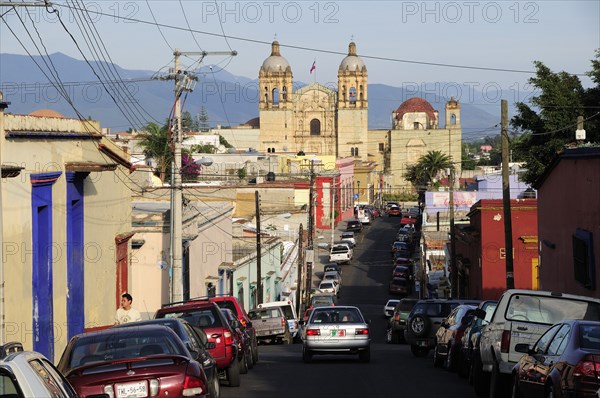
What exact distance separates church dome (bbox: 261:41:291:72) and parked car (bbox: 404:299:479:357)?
145 metres

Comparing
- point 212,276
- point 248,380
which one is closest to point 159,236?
point 212,276

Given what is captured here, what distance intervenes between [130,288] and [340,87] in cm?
13785

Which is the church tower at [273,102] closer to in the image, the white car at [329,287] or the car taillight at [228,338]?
the white car at [329,287]

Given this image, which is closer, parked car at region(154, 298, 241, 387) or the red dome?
parked car at region(154, 298, 241, 387)

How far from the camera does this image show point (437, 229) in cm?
7469

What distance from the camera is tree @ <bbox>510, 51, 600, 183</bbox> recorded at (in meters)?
47.3

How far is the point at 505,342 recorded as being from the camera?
16547mm

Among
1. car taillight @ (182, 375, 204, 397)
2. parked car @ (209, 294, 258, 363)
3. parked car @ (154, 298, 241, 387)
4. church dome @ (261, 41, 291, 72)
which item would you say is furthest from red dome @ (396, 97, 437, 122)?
car taillight @ (182, 375, 204, 397)

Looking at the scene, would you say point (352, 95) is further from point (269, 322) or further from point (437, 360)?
point (437, 360)

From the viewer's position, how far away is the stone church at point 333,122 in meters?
172

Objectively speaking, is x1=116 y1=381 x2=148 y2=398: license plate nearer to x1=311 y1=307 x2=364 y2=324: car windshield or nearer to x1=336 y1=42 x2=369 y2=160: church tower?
x1=311 y1=307 x2=364 y2=324: car windshield

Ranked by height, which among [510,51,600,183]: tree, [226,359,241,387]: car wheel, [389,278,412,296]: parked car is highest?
[510,51,600,183]: tree

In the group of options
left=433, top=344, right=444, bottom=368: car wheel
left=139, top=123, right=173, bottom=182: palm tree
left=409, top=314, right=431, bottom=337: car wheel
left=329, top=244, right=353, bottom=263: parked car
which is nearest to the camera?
left=433, top=344, right=444, bottom=368: car wheel

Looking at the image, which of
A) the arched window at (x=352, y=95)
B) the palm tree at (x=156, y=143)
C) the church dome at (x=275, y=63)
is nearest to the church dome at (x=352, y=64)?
the arched window at (x=352, y=95)
